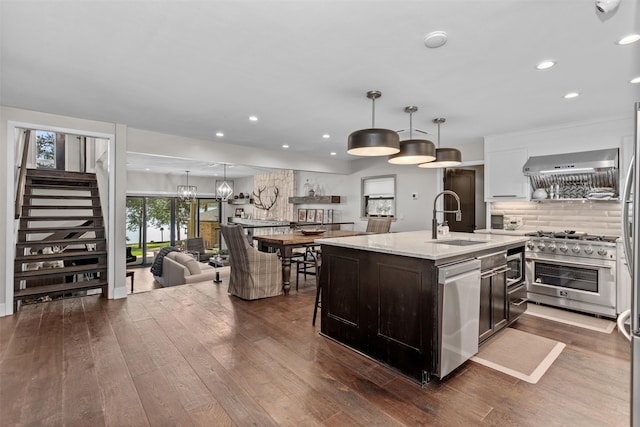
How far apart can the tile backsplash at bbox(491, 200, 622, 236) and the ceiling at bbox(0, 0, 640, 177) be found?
116 cm

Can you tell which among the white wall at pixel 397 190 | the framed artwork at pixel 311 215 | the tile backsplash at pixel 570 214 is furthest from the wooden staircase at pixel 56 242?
the tile backsplash at pixel 570 214

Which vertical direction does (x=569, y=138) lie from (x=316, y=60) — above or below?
below

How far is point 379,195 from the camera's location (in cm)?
725

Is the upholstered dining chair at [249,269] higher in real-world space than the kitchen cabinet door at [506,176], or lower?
lower

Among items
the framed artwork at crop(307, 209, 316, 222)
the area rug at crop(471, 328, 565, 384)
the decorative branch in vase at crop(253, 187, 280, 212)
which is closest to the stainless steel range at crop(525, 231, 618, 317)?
the area rug at crop(471, 328, 565, 384)

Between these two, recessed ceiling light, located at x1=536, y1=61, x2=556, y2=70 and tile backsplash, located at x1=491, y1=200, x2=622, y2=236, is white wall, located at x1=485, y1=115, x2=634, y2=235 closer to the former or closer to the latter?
tile backsplash, located at x1=491, y1=200, x2=622, y2=236

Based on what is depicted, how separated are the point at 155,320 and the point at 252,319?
3.53 ft

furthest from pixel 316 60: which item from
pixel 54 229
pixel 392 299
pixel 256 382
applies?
pixel 54 229

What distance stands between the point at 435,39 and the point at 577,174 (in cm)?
339

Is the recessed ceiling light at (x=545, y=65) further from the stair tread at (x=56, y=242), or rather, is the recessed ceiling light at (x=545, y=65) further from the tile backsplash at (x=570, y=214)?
the stair tread at (x=56, y=242)

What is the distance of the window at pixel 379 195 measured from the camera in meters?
6.98

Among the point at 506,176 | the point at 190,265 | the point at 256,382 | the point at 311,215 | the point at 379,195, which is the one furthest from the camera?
the point at 311,215

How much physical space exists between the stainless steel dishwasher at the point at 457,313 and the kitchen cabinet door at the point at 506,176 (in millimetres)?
2784

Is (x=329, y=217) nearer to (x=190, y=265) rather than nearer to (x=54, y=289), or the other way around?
(x=190, y=265)
